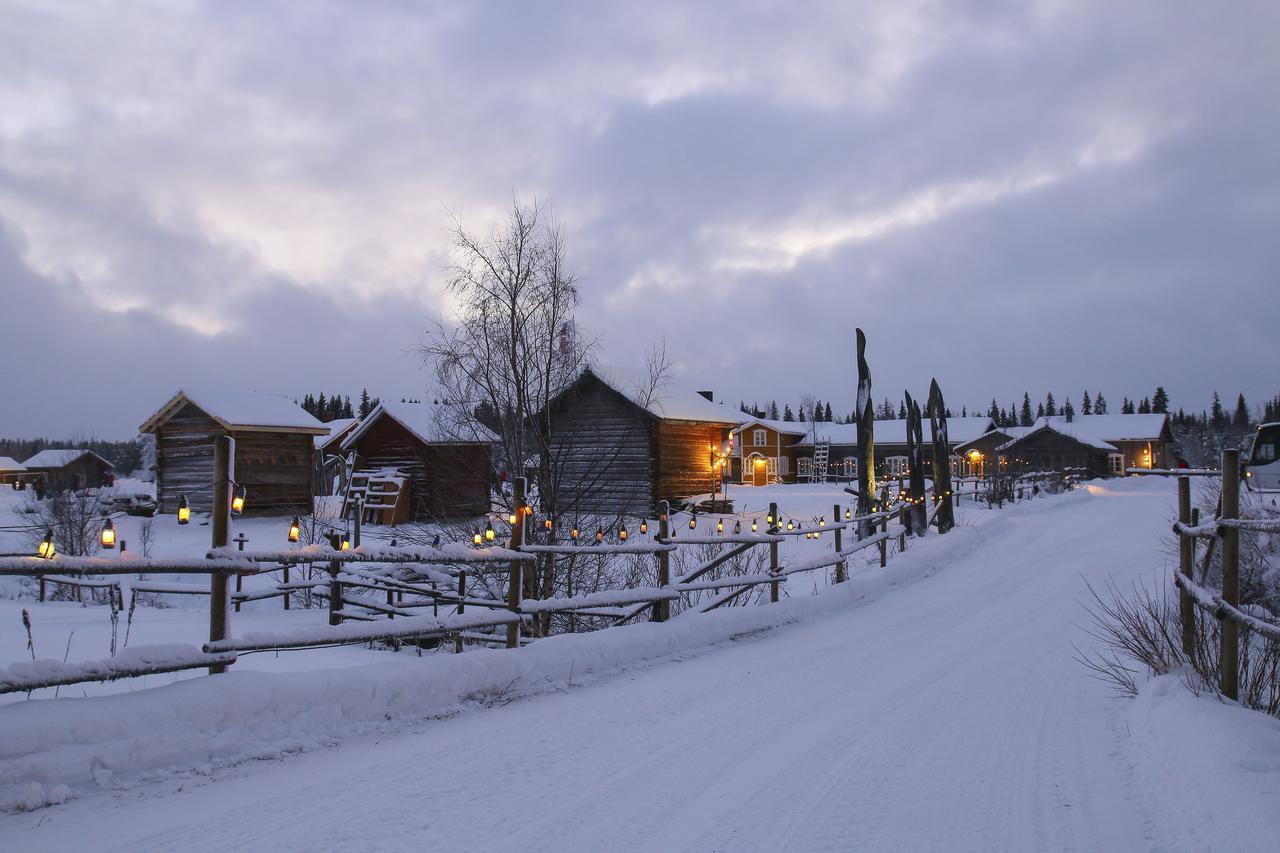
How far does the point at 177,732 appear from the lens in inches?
186

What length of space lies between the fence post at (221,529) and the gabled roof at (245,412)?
24.0 meters

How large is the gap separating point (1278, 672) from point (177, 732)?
7043 mm

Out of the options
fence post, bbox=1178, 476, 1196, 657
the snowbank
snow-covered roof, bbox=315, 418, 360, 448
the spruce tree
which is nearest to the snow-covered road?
the snowbank

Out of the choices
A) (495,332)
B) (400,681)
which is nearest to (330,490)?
(495,332)

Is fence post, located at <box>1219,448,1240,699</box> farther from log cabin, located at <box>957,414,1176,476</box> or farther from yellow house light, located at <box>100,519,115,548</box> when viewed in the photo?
log cabin, located at <box>957,414,1176,476</box>

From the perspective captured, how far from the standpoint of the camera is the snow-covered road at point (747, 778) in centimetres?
381

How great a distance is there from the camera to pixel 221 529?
5.66m

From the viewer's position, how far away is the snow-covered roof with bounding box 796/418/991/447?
67938 mm

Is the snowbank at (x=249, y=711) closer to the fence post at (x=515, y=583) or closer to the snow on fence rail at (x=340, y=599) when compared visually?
the snow on fence rail at (x=340, y=599)

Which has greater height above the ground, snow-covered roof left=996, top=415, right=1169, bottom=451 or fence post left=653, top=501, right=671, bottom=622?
snow-covered roof left=996, top=415, right=1169, bottom=451

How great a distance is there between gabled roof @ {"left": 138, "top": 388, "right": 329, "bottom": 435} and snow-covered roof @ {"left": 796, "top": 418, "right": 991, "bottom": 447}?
146 ft

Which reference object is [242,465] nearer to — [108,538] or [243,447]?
[243,447]

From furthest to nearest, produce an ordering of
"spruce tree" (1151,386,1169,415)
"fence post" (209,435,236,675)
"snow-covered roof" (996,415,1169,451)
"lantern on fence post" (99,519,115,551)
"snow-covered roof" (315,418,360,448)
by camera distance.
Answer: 1. "spruce tree" (1151,386,1169,415)
2. "snow-covered roof" (996,415,1169,451)
3. "snow-covered roof" (315,418,360,448)
4. "lantern on fence post" (99,519,115,551)
5. "fence post" (209,435,236,675)

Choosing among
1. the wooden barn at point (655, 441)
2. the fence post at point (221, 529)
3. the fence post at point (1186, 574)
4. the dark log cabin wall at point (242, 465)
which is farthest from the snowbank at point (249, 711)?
the dark log cabin wall at point (242, 465)
